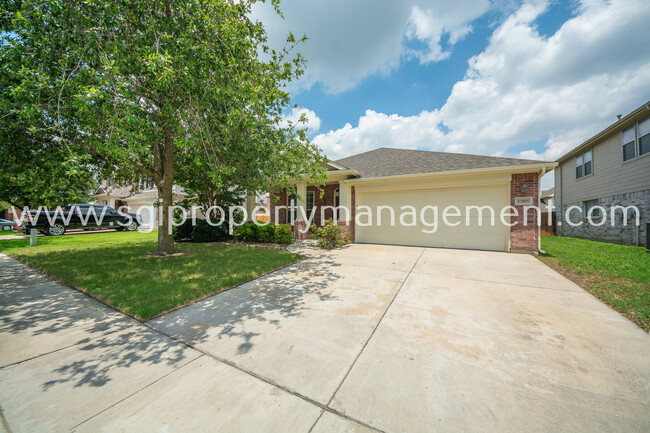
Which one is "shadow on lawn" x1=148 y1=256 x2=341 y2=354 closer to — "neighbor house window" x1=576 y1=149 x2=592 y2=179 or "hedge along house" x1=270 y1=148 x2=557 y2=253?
"hedge along house" x1=270 y1=148 x2=557 y2=253

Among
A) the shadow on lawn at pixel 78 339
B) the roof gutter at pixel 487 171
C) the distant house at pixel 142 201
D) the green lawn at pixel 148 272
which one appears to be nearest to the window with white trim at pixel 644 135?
the roof gutter at pixel 487 171

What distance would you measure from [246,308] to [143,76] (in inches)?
202

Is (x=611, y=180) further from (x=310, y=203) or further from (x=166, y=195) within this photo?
(x=166, y=195)

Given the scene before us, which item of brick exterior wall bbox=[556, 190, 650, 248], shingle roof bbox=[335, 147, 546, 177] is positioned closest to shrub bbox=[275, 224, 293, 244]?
shingle roof bbox=[335, 147, 546, 177]

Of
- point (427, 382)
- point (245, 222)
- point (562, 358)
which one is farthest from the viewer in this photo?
point (245, 222)

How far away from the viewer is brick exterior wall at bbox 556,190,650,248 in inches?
357

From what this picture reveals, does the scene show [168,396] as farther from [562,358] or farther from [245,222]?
[245,222]

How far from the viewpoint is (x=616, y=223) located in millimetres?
10305

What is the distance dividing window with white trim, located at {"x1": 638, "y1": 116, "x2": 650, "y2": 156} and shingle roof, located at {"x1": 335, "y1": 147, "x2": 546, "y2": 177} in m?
5.60

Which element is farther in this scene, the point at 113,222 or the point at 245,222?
the point at 113,222

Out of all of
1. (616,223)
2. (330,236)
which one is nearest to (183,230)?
(330,236)

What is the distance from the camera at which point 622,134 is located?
10188mm

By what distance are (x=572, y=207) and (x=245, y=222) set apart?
18531mm

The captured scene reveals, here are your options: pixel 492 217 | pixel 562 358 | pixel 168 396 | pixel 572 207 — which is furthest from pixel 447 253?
pixel 572 207
